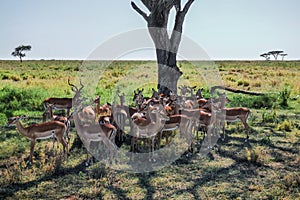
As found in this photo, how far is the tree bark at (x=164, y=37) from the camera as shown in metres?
13.4

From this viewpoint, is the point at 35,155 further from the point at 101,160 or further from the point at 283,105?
the point at 283,105

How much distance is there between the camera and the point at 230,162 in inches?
300

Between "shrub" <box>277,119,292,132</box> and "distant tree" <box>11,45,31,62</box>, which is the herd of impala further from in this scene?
"distant tree" <box>11,45,31,62</box>

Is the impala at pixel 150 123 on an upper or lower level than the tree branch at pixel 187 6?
lower

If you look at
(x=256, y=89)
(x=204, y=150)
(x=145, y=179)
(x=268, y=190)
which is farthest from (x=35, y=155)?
(x=256, y=89)

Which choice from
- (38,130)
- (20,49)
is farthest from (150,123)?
(20,49)

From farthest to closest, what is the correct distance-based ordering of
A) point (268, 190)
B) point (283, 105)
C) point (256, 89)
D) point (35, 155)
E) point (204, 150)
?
point (256, 89) → point (283, 105) → point (204, 150) → point (35, 155) → point (268, 190)

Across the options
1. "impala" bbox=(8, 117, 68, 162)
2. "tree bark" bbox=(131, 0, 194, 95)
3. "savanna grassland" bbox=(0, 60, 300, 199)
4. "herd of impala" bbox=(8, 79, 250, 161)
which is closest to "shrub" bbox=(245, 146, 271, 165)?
"savanna grassland" bbox=(0, 60, 300, 199)

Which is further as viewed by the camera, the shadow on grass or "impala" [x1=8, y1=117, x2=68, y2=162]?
"impala" [x1=8, y1=117, x2=68, y2=162]

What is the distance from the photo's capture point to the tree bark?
13422 mm

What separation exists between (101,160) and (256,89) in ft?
50.2

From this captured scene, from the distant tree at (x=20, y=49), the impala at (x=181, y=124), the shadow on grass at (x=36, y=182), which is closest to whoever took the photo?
the shadow on grass at (x=36, y=182)

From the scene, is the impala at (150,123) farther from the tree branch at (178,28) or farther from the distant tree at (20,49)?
the distant tree at (20,49)

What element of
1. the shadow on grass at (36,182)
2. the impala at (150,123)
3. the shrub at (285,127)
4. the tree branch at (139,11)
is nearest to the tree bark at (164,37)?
the tree branch at (139,11)
